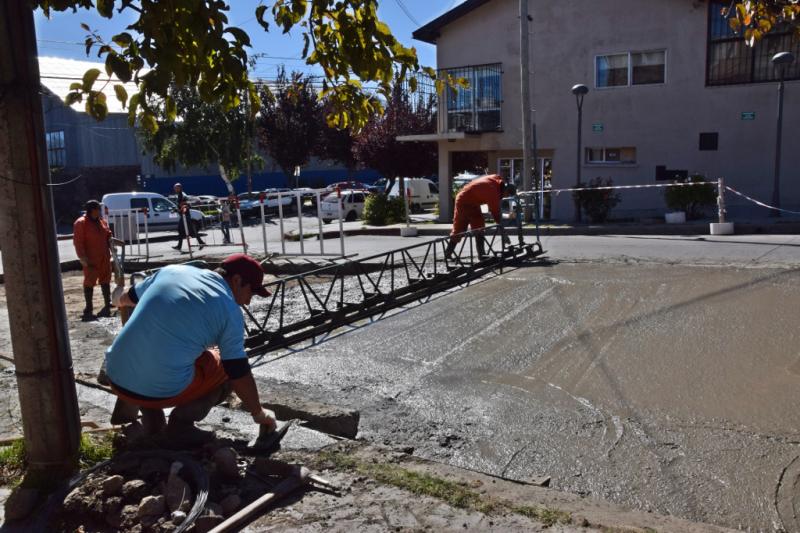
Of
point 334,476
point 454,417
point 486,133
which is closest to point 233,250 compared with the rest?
point 486,133

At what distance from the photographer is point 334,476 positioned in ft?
14.1

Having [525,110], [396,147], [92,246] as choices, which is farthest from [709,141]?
[92,246]

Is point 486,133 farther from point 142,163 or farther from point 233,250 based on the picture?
point 142,163

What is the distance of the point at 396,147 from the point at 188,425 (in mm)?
26362

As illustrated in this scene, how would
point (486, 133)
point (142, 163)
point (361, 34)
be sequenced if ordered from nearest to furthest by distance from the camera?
point (361, 34) → point (486, 133) → point (142, 163)

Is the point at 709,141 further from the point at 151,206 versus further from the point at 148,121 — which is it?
the point at 151,206

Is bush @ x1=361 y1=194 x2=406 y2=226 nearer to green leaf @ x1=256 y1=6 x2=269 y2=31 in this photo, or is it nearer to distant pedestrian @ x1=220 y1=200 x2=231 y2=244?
distant pedestrian @ x1=220 y1=200 x2=231 y2=244

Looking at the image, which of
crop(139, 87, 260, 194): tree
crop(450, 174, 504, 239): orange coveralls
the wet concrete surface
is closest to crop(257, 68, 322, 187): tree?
crop(139, 87, 260, 194): tree

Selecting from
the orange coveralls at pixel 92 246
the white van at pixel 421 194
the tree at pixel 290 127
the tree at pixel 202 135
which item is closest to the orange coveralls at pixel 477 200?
the orange coveralls at pixel 92 246

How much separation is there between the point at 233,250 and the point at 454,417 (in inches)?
540

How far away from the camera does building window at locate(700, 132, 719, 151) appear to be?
20094mm

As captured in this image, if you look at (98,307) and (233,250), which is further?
(233,250)

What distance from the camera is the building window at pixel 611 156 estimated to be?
21453 mm

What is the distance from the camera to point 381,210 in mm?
24562
